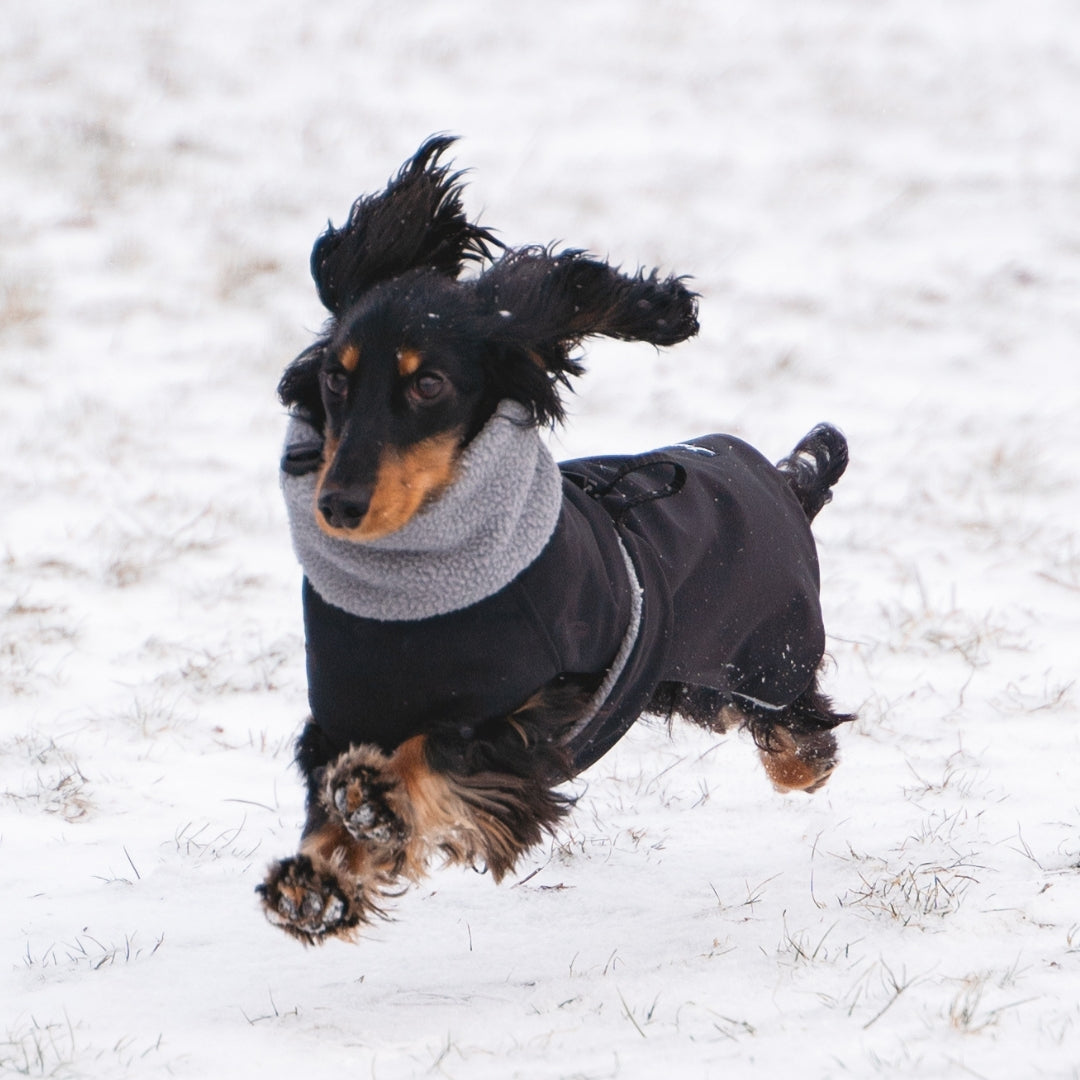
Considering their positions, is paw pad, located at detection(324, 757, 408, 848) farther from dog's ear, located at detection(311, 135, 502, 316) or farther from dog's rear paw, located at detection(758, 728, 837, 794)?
dog's rear paw, located at detection(758, 728, 837, 794)

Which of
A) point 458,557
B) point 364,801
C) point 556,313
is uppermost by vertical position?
point 556,313

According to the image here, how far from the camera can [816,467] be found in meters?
3.31

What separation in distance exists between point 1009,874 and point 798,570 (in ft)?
2.36

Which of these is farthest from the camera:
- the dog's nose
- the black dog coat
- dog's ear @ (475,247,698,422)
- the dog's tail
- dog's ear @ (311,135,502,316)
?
the dog's tail

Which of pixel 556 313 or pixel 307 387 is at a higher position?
pixel 556 313

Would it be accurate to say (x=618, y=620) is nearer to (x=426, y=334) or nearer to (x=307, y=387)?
(x=426, y=334)

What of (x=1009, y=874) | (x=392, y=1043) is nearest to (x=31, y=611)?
(x=392, y=1043)

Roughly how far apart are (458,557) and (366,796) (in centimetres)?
39

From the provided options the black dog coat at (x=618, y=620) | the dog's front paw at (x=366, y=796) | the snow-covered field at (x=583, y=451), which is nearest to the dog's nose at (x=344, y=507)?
the black dog coat at (x=618, y=620)

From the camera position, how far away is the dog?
2.04m

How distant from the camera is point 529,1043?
6.45 feet

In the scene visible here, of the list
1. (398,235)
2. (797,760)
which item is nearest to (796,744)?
(797,760)

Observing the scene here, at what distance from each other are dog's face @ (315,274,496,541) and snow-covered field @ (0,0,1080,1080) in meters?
0.81

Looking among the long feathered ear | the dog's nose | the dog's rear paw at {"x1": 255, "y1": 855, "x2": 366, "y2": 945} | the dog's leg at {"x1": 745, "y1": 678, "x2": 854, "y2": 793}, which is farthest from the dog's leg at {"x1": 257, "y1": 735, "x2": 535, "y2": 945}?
the dog's leg at {"x1": 745, "y1": 678, "x2": 854, "y2": 793}
